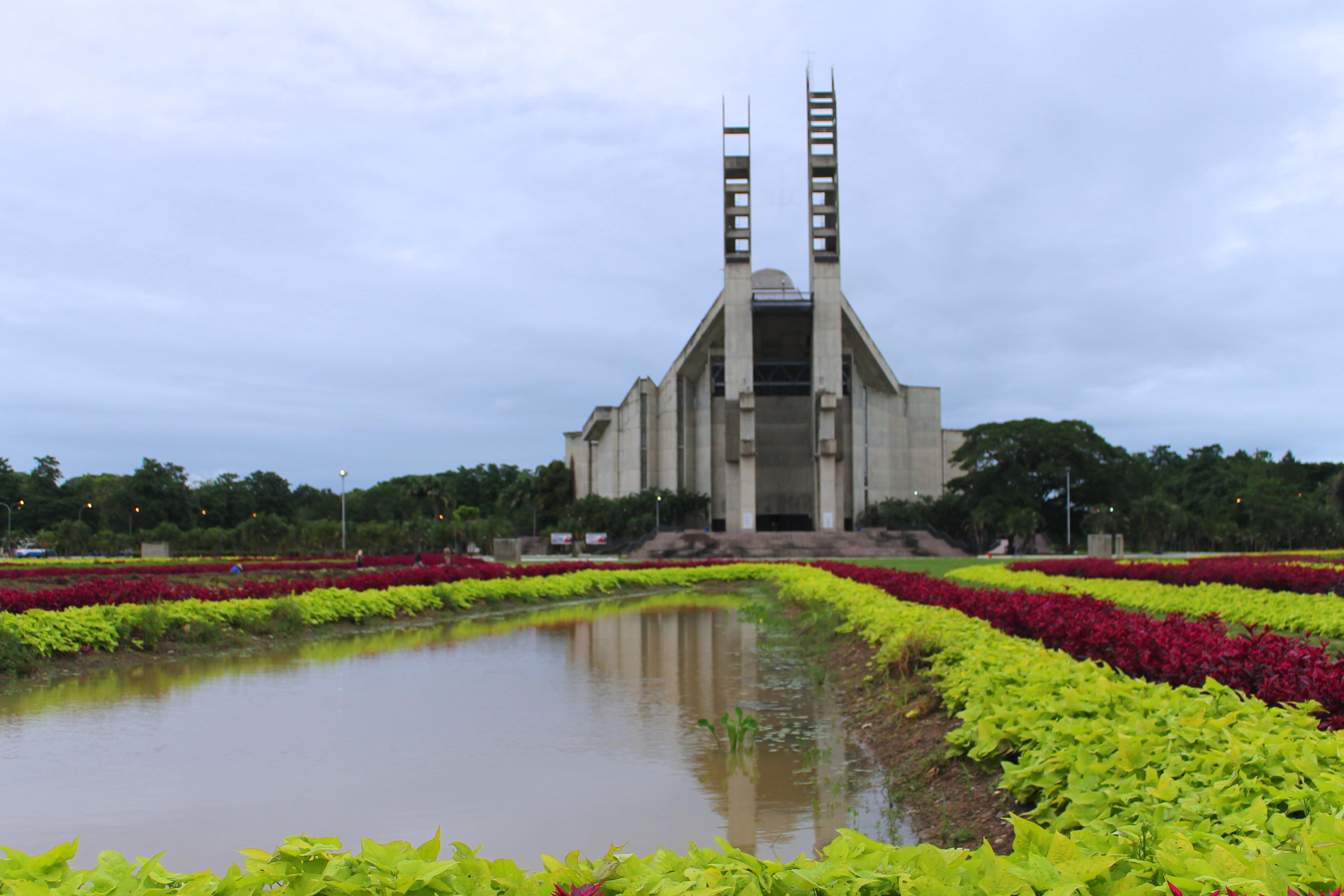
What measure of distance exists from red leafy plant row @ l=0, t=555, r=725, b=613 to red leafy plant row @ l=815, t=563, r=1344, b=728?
941 cm

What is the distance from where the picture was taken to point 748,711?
7.75 metres

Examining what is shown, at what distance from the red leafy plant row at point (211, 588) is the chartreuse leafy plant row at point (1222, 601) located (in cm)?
1015

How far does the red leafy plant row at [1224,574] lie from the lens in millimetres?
14195

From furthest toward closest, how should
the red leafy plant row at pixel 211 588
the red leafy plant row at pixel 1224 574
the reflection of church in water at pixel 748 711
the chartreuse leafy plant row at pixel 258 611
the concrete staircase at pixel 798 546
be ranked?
the concrete staircase at pixel 798 546 → the red leafy plant row at pixel 1224 574 → the red leafy plant row at pixel 211 588 → the chartreuse leafy plant row at pixel 258 611 → the reflection of church in water at pixel 748 711

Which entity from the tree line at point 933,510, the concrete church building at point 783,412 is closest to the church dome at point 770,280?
the concrete church building at point 783,412

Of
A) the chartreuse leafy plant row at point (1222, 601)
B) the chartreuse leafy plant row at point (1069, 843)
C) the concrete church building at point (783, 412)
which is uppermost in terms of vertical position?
the concrete church building at point (783, 412)

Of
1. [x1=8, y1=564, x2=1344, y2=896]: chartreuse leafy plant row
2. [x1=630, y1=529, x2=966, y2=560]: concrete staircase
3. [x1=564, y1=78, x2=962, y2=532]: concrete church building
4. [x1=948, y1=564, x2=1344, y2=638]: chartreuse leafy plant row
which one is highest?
[x1=564, y1=78, x2=962, y2=532]: concrete church building

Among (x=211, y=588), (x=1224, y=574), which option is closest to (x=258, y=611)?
(x=211, y=588)

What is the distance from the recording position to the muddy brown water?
15.3 ft

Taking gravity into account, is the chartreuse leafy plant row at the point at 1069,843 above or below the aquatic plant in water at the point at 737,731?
above

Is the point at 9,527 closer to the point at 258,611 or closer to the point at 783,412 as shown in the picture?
the point at 783,412

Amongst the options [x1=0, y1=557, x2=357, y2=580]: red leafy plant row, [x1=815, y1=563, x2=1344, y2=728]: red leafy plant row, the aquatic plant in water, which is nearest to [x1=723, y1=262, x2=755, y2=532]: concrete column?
[x1=0, y1=557, x2=357, y2=580]: red leafy plant row

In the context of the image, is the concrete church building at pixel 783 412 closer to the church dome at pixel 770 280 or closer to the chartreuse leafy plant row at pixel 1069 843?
the church dome at pixel 770 280

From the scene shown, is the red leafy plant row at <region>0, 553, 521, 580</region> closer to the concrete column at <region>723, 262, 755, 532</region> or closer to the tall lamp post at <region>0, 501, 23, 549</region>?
the concrete column at <region>723, 262, 755, 532</region>
